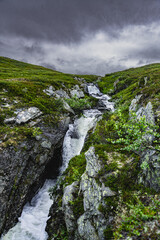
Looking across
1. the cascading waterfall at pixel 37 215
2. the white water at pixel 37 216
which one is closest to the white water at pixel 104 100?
the cascading waterfall at pixel 37 215

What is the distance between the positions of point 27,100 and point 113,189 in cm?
1801

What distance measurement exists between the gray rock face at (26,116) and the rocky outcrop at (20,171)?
1.87m

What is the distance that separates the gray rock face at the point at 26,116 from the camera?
1576 cm

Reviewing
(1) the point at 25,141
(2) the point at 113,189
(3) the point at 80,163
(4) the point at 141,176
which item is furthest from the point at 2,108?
(4) the point at 141,176

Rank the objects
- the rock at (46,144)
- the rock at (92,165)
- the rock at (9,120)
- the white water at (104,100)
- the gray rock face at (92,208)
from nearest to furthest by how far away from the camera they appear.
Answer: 1. the gray rock face at (92,208)
2. the rock at (92,165)
3. the rock at (9,120)
4. the rock at (46,144)
5. the white water at (104,100)

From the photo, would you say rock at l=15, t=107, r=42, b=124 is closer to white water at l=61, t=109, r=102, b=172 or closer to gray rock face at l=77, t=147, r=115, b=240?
white water at l=61, t=109, r=102, b=172

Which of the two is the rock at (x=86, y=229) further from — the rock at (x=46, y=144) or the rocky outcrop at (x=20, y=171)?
the rock at (x=46, y=144)

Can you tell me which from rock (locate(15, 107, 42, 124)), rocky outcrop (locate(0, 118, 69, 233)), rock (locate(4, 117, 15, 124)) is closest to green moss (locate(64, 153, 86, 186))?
rocky outcrop (locate(0, 118, 69, 233))

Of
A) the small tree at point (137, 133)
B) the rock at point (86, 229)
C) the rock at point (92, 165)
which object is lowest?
the rock at point (86, 229)

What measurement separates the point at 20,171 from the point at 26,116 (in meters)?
7.30

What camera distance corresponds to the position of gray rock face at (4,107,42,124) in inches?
621

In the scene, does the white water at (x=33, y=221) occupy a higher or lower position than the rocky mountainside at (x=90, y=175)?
lower

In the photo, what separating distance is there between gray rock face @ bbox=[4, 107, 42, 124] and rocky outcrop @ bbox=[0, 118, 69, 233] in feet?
6.14

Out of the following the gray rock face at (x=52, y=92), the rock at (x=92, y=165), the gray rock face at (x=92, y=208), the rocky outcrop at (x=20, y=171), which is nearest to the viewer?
the gray rock face at (x=92, y=208)
